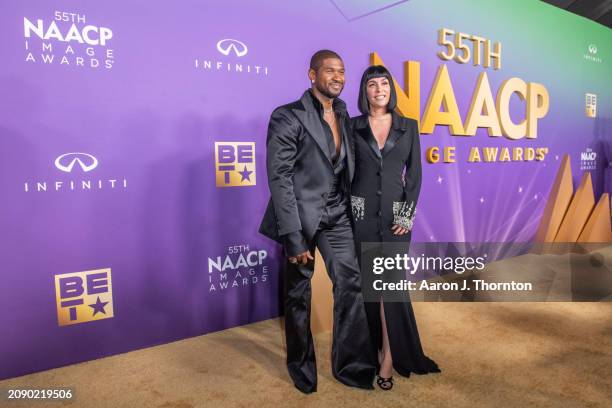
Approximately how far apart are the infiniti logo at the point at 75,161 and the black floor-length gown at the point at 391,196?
1.44 m

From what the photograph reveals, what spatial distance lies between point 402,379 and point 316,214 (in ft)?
3.21

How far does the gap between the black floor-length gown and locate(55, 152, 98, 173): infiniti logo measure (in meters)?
1.44

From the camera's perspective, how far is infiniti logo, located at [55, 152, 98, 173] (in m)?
2.39

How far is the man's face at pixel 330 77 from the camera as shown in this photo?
6.89ft

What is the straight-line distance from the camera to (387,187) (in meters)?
2.26

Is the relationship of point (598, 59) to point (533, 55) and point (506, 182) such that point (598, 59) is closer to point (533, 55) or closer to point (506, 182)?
point (533, 55)

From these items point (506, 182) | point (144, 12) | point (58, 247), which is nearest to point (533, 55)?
point (506, 182)

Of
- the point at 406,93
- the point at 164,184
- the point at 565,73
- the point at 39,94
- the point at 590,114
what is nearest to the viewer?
the point at 39,94

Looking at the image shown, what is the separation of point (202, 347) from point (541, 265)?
3.62 meters

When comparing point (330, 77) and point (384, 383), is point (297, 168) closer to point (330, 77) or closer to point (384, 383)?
point (330, 77)

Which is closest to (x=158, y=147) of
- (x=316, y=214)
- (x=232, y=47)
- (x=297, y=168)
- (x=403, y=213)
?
(x=232, y=47)

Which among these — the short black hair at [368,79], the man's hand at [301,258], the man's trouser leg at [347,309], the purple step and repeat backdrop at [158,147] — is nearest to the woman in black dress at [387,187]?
the short black hair at [368,79]

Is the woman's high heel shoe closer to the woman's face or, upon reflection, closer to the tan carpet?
the tan carpet

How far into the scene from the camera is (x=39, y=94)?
231 cm
